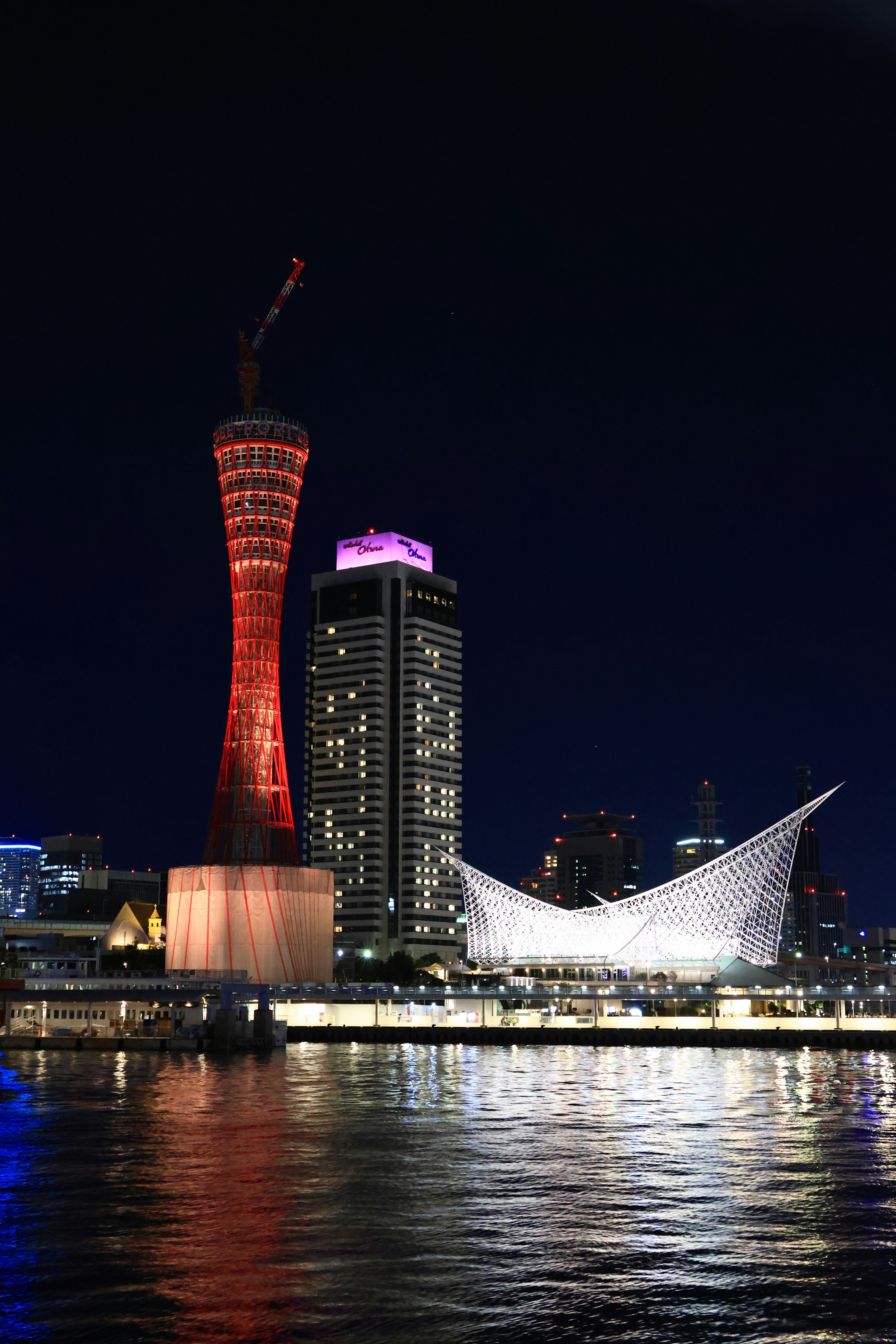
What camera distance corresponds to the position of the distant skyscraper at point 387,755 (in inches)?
6885

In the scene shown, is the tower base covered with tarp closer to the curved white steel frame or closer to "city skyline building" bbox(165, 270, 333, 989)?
"city skyline building" bbox(165, 270, 333, 989)

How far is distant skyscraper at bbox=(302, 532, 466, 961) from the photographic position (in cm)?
17488

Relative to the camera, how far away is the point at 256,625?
10500cm

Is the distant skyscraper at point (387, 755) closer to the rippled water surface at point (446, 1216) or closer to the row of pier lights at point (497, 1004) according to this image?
the row of pier lights at point (497, 1004)

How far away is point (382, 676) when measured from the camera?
179250 mm

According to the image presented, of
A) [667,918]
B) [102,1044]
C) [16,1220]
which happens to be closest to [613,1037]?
[667,918]

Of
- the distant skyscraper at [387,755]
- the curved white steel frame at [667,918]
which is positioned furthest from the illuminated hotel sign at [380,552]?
the curved white steel frame at [667,918]

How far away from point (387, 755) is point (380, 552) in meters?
25.1

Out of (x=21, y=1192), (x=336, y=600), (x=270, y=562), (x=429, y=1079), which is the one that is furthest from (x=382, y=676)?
(x=21, y=1192)

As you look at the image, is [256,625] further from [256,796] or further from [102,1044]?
[102,1044]

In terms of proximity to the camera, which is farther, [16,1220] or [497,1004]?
[497,1004]

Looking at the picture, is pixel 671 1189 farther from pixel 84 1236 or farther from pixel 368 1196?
pixel 84 1236

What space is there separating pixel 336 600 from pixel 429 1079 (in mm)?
120718

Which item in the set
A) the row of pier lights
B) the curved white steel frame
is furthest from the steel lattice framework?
the curved white steel frame
